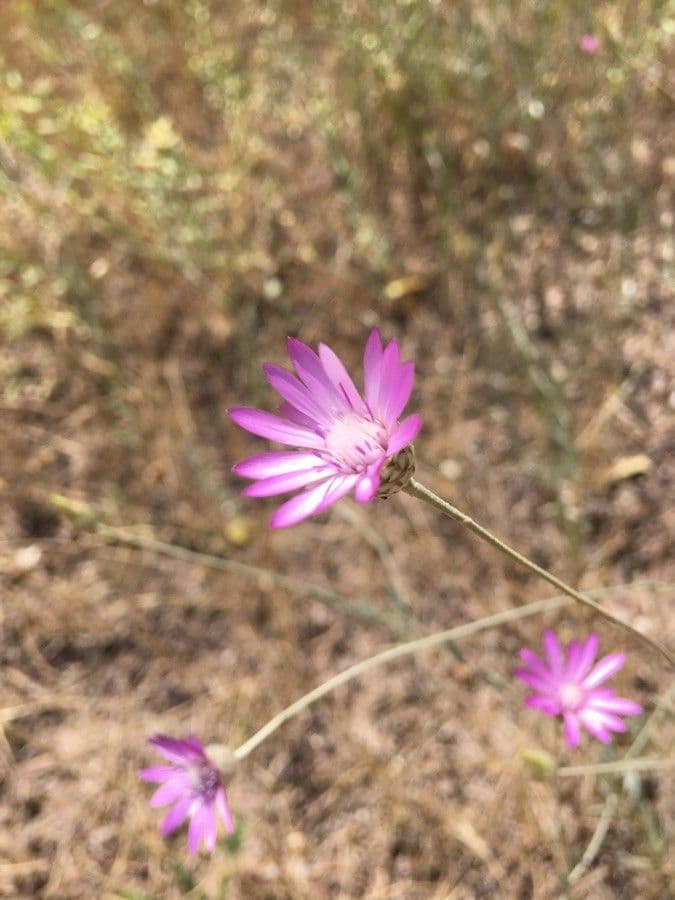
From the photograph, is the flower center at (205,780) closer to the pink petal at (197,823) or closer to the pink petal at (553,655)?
the pink petal at (197,823)

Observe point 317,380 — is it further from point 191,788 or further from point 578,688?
point 578,688

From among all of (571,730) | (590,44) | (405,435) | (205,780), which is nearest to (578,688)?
(571,730)

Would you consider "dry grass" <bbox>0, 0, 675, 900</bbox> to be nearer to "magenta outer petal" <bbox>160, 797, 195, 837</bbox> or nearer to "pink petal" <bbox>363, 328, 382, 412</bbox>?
"magenta outer petal" <bbox>160, 797, 195, 837</bbox>

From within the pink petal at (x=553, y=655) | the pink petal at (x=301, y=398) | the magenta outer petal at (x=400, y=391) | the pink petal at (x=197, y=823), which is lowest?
the pink petal at (x=197, y=823)

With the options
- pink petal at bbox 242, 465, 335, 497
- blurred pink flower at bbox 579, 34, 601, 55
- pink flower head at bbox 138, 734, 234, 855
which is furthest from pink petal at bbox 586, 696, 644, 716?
blurred pink flower at bbox 579, 34, 601, 55

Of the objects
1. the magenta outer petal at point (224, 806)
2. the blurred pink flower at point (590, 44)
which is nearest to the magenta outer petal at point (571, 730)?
the magenta outer petal at point (224, 806)

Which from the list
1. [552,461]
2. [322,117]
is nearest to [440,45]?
[322,117]

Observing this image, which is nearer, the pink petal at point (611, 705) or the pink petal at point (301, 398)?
the pink petal at point (301, 398)
